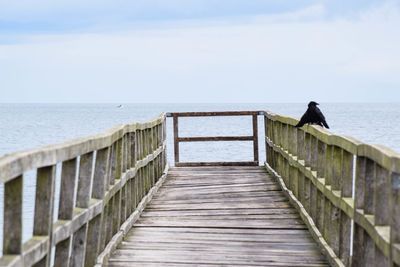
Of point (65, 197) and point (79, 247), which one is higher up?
point (65, 197)

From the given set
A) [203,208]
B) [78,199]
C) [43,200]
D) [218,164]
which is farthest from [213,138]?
[43,200]

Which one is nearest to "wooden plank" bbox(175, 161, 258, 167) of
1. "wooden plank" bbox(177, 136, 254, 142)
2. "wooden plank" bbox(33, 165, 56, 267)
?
"wooden plank" bbox(177, 136, 254, 142)

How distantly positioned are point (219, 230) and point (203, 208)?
1515 mm

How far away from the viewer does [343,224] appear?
18.7 ft

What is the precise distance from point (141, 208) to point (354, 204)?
4.18 meters

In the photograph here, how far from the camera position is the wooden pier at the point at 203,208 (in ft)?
13.3

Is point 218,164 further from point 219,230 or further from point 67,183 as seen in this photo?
point 67,183

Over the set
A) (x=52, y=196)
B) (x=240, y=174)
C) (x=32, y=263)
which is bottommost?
(x=240, y=174)

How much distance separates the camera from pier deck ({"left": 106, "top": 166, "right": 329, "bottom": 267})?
639 cm

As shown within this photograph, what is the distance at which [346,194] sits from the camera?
18.3ft

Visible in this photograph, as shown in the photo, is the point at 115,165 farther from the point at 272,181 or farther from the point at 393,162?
the point at 272,181

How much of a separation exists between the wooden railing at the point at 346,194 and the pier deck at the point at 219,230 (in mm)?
244

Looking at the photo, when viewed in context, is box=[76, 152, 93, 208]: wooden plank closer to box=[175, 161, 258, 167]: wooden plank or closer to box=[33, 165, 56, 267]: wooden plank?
box=[33, 165, 56, 267]: wooden plank

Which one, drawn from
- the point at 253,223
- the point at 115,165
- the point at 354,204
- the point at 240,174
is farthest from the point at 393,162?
the point at 240,174
